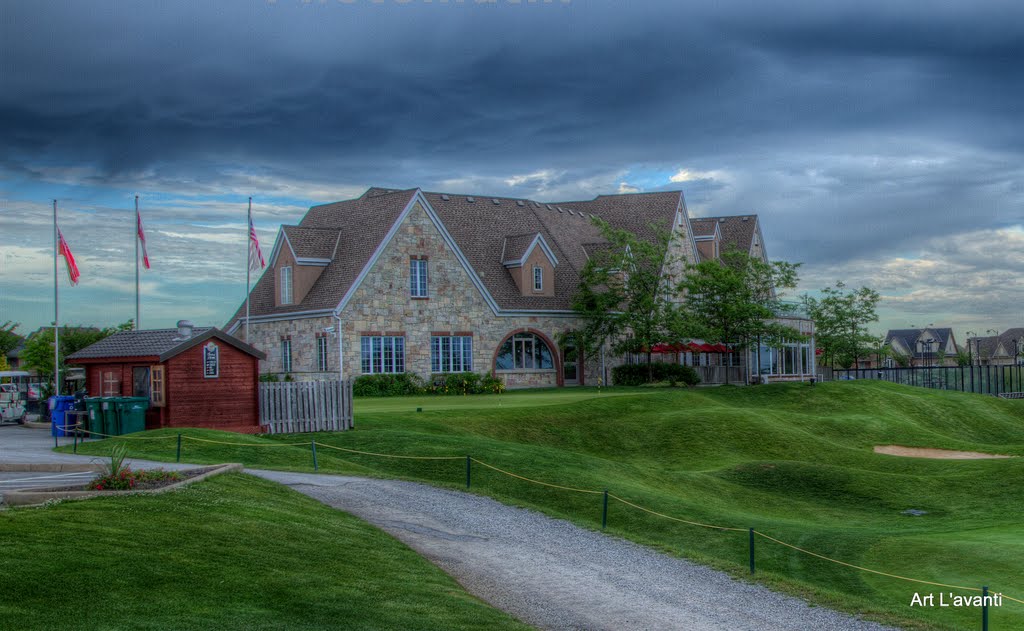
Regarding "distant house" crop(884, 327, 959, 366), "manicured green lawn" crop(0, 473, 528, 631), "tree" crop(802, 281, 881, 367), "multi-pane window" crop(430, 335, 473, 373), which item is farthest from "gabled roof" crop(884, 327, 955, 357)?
"manicured green lawn" crop(0, 473, 528, 631)

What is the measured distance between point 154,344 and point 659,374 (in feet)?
104

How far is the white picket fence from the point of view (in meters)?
30.0

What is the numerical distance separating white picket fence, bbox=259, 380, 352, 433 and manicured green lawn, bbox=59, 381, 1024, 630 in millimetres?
900

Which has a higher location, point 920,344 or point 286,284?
point 286,284

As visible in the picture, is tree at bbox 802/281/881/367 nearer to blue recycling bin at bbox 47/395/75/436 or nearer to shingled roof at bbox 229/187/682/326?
shingled roof at bbox 229/187/682/326

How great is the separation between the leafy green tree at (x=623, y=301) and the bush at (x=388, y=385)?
957 cm

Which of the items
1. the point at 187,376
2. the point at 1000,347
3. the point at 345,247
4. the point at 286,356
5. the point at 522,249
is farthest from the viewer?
the point at 1000,347

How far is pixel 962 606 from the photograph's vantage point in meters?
14.3

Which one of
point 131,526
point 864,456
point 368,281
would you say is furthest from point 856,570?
point 368,281

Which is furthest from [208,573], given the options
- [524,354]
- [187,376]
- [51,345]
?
[51,345]

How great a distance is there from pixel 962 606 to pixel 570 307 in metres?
40.7

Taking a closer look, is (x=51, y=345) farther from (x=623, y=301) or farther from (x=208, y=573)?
(x=208, y=573)

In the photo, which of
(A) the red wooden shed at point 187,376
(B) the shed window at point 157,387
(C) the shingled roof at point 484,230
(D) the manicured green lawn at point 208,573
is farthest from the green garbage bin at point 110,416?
(C) the shingled roof at point 484,230

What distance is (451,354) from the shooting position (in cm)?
4969
